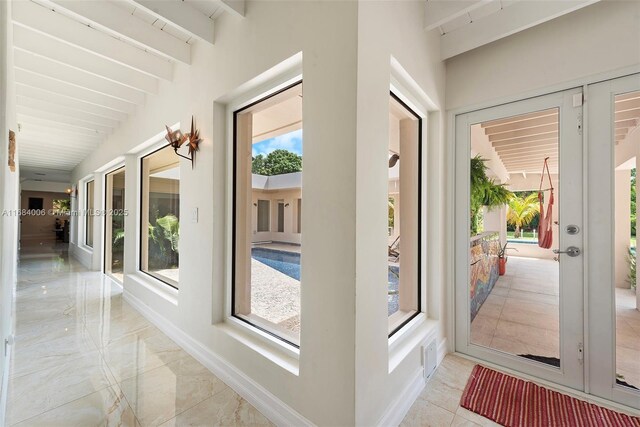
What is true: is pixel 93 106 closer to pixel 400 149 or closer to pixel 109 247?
pixel 109 247

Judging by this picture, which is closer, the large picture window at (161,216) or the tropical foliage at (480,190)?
the tropical foliage at (480,190)

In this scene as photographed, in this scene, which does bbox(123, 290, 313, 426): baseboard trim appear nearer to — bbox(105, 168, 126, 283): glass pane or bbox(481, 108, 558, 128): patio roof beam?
bbox(481, 108, 558, 128): patio roof beam

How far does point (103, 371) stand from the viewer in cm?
208

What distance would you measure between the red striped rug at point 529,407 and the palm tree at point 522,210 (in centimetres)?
114

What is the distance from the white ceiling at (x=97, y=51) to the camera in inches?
70.8

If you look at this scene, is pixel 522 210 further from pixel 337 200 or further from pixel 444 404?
pixel 337 200

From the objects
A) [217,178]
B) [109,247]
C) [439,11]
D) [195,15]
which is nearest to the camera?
[439,11]

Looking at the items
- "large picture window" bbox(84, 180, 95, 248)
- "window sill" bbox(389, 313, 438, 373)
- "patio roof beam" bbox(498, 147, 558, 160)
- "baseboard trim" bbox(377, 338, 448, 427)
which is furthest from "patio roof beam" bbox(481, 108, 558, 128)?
"large picture window" bbox(84, 180, 95, 248)

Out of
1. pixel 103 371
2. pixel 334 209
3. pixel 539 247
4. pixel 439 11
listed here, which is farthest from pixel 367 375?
pixel 439 11

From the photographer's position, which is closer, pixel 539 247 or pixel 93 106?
pixel 539 247

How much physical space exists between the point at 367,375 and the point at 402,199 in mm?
1448

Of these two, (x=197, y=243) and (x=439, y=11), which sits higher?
(x=439, y=11)

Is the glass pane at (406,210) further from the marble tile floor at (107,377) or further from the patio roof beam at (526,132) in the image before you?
the marble tile floor at (107,377)

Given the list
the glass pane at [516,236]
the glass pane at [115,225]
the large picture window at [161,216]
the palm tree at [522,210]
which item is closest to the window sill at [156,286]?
the large picture window at [161,216]
